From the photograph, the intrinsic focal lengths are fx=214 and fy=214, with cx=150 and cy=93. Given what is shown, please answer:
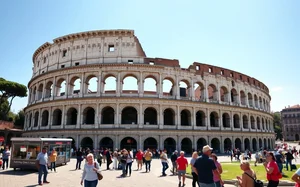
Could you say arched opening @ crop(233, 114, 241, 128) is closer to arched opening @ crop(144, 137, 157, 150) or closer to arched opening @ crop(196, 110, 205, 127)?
arched opening @ crop(196, 110, 205, 127)

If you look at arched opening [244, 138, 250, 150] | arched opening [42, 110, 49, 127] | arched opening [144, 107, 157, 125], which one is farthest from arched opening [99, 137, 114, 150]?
arched opening [244, 138, 250, 150]

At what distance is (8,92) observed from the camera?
57719 millimetres

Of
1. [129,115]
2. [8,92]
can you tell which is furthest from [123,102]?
[8,92]


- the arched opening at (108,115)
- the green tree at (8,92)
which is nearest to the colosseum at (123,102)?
the arched opening at (108,115)

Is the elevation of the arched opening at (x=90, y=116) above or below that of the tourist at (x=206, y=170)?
above

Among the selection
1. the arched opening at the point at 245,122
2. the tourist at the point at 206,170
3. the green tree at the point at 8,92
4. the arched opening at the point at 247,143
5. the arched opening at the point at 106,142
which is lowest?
the arched opening at the point at 247,143

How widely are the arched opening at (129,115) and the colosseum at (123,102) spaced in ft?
0.51

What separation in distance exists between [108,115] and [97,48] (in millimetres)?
10665

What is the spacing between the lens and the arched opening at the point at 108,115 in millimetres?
33500

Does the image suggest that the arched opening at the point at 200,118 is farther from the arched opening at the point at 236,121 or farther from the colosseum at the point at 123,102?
the arched opening at the point at 236,121

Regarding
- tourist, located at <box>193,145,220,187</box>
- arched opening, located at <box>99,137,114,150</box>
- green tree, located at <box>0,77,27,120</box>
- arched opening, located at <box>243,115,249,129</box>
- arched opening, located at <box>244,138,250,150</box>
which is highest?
green tree, located at <box>0,77,27,120</box>

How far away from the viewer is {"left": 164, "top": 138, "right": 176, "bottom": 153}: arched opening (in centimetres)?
3195

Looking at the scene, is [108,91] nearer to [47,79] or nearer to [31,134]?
[47,79]

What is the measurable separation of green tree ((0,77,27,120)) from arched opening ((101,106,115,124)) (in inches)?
1496
